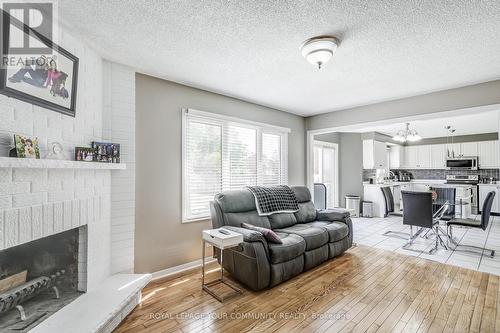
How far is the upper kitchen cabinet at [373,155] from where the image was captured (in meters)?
6.71

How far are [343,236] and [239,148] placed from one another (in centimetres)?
214

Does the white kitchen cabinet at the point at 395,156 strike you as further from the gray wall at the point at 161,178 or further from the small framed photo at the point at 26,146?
the small framed photo at the point at 26,146

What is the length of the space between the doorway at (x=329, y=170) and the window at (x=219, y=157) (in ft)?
8.73

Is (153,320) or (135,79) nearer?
(153,320)

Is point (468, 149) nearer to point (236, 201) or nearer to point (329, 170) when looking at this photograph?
point (329, 170)

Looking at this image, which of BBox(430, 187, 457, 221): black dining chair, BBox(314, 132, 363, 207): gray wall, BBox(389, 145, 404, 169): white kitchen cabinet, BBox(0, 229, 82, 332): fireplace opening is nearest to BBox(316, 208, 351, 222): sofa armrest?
BBox(430, 187, 457, 221): black dining chair

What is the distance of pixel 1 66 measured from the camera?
1510 millimetres

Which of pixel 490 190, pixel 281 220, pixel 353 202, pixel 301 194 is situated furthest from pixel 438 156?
pixel 281 220

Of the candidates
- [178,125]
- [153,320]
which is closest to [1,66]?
[178,125]

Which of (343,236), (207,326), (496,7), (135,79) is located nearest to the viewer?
(496,7)

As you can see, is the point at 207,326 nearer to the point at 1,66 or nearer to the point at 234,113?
the point at 1,66

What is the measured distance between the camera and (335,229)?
356 cm

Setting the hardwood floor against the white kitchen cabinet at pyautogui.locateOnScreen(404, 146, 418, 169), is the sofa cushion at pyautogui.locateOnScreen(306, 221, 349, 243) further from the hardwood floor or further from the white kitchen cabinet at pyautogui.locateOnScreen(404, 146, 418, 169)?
the white kitchen cabinet at pyautogui.locateOnScreen(404, 146, 418, 169)

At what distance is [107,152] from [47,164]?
0.79 meters
